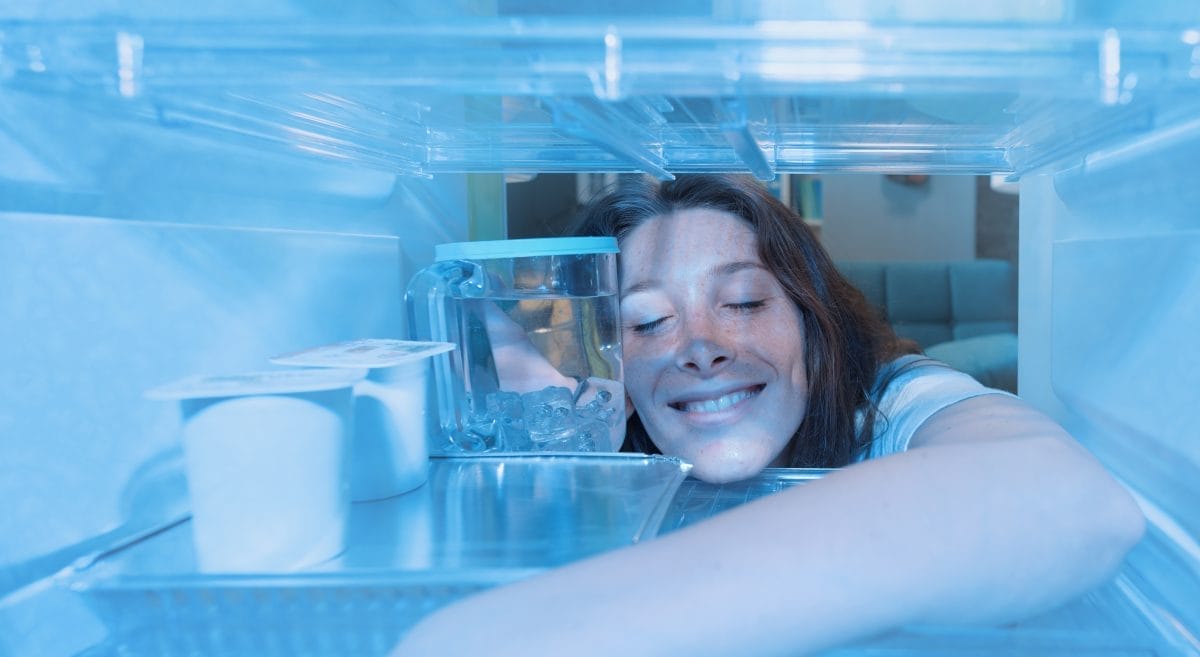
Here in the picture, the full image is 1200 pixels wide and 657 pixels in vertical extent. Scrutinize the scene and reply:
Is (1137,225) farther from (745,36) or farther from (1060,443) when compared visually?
(745,36)

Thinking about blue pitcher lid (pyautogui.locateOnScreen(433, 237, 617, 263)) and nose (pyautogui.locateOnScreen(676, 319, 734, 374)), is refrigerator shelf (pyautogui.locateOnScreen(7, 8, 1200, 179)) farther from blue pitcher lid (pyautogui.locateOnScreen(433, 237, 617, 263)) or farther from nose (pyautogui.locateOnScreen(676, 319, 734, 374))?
nose (pyautogui.locateOnScreen(676, 319, 734, 374))

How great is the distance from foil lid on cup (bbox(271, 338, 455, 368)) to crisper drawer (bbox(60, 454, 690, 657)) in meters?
0.12

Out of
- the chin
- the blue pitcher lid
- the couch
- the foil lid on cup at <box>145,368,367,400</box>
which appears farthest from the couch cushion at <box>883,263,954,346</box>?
the foil lid on cup at <box>145,368,367,400</box>

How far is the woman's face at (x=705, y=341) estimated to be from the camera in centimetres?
96

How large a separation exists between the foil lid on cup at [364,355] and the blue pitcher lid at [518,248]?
0.11 meters

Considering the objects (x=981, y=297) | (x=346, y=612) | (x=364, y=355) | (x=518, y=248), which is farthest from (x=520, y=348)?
(x=981, y=297)

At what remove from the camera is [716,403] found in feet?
3.25

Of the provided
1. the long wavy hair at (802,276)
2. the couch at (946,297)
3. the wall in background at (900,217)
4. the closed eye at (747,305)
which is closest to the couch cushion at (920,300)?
the couch at (946,297)

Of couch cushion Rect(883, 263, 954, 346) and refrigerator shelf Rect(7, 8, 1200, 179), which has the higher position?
refrigerator shelf Rect(7, 8, 1200, 179)

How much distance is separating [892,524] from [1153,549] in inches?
13.5

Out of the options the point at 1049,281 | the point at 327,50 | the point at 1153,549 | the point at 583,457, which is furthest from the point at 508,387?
the point at 1049,281

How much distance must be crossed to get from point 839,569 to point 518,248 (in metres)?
0.43

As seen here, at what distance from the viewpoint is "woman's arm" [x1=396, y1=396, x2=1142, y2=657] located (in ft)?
1.35

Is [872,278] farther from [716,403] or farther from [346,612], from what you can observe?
[346,612]
